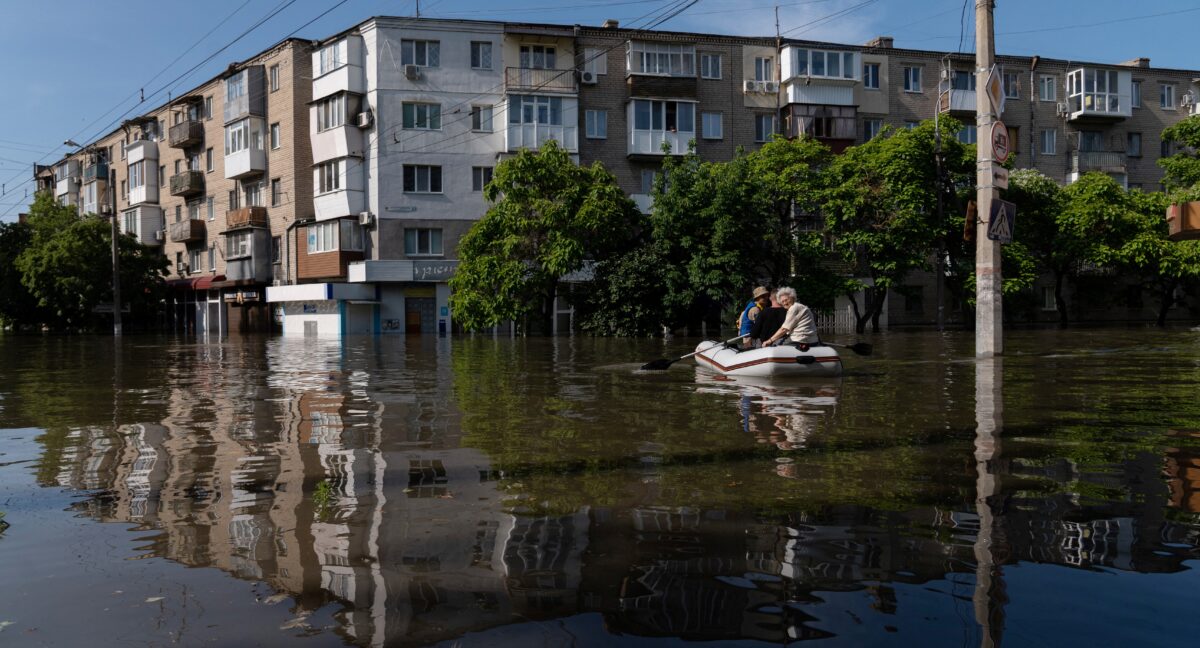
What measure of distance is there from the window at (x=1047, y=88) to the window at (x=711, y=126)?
69.2 ft

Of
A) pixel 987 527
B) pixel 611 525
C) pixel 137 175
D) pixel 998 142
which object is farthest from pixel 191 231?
pixel 987 527

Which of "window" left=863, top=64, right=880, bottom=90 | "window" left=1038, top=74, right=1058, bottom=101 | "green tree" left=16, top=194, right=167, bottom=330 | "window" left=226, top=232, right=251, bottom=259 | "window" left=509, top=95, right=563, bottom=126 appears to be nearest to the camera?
"window" left=509, top=95, right=563, bottom=126

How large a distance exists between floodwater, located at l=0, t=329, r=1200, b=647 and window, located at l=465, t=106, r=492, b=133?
129 ft

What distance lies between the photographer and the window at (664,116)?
48.1m

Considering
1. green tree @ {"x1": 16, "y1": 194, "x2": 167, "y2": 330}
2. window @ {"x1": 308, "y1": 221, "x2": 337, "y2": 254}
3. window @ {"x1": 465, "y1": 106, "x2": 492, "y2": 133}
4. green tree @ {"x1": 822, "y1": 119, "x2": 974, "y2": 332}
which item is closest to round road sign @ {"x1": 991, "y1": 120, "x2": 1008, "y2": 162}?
green tree @ {"x1": 822, "y1": 119, "x2": 974, "y2": 332}

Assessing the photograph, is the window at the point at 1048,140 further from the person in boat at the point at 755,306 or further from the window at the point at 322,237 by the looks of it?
the person in boat at the point at 755,306

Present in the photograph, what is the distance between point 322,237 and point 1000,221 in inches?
1584

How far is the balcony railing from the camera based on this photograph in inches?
2158

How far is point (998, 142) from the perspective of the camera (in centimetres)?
1683

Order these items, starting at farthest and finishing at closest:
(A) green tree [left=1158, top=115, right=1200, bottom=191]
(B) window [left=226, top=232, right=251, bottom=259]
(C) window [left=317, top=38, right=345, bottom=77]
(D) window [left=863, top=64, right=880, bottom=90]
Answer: (B) window [left=226, top=232, right=251, bottom=259], (D) window [left=863, top=64, right=880, bottom=90], (C) window [left=317, top=38, right=345, bottom=77], (A) green tree [left=1158, top=115, right=1200, bottom=191]

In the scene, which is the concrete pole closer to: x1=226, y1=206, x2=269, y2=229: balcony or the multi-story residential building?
the multi-story residential building

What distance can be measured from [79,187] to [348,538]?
8879 cm

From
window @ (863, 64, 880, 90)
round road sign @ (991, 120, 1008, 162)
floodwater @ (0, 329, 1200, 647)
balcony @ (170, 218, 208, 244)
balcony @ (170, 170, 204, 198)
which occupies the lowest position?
floodwater @ (0, 329, 1200, 647)

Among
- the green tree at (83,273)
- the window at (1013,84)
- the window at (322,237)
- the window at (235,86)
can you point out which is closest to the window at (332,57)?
the window at (235,86)
